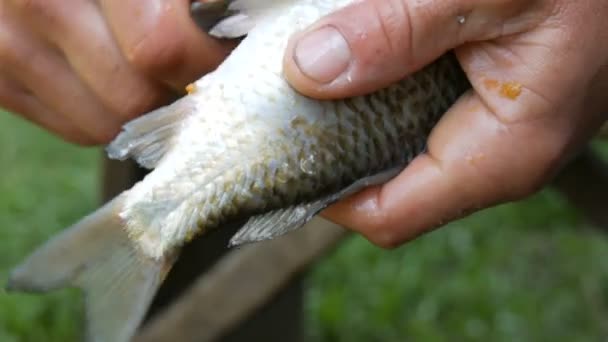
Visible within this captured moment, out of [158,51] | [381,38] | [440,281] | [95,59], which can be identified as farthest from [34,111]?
[440,281]

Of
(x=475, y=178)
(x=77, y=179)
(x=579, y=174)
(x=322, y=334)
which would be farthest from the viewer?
(x=77, y=179)

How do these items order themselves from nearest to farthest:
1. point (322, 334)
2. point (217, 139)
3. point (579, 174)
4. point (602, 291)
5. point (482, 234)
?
1. point (217, 139)
2. point (579, 174)
3. point (322, 334)
4. point (602, 291)
5. point (482, 234)

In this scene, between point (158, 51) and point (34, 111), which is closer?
point (158, 51)

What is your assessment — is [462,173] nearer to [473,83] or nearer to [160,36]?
[473,83]

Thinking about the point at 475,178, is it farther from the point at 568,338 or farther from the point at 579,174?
the point at 568,338

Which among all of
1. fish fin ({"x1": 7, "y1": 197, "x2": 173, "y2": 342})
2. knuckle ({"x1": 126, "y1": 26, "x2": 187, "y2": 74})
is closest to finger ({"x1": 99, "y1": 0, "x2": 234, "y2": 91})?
knuckle ({"x1": 126, "y1": 26, "x2": 187, "y2": 74})

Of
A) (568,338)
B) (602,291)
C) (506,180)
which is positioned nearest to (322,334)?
(568,338)
